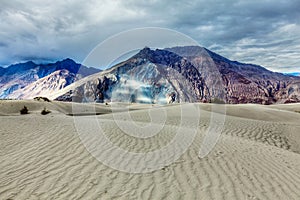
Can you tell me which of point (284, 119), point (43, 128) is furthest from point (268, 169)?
point (284, 119)

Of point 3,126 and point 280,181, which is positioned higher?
point 3,126

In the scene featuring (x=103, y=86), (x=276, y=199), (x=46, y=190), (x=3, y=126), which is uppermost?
(x=103, y=86)

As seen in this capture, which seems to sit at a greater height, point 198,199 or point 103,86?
point 103,86

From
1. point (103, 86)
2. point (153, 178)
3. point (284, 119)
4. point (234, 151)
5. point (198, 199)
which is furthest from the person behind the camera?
point (103, 86)

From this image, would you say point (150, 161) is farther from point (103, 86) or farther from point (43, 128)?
point (103, 86)

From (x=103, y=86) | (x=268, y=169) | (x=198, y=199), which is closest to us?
(x=198, y=199)

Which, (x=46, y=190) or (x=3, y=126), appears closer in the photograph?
(x=46, y=190)

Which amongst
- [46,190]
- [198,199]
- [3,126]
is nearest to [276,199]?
[198,199]

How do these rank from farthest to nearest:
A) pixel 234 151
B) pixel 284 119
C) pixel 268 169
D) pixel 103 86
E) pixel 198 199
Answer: pixel 103 86 → pixel 284 119 → pixel 234 151 → pixel 268 169 → pixel 198 199

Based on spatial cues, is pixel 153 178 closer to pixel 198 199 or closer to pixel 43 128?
pixel 198 199
